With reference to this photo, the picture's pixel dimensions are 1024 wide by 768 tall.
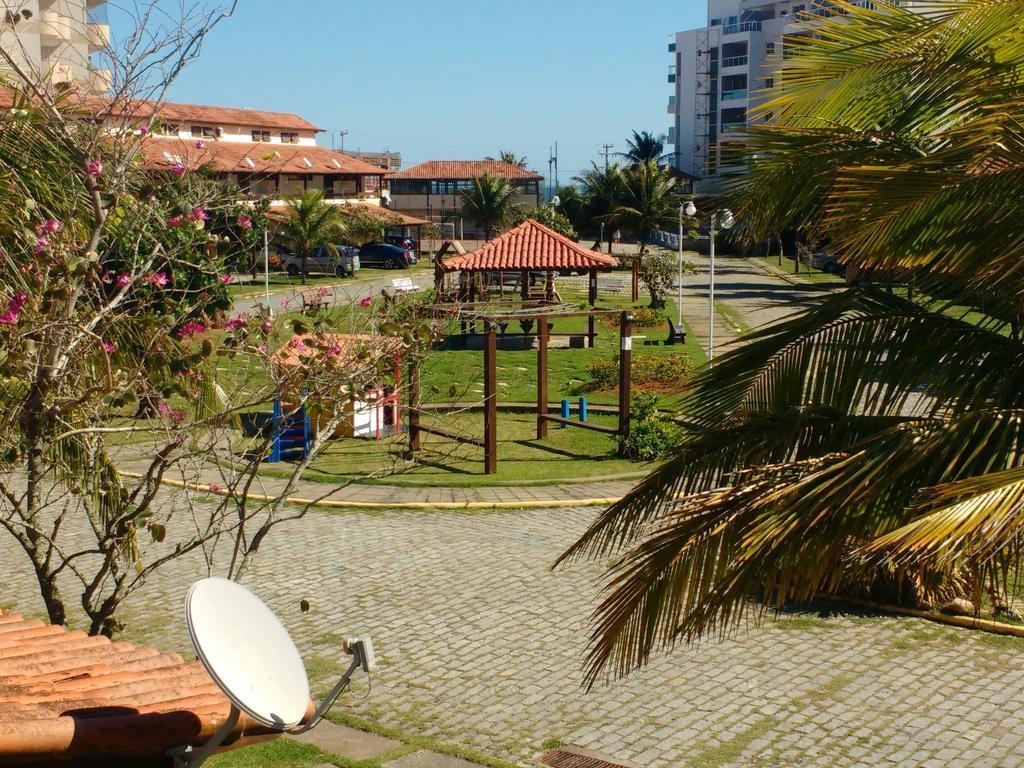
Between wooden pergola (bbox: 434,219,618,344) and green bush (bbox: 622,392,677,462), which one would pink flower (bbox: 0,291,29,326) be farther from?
wooden pergola (bbox: 434,219,618,344)

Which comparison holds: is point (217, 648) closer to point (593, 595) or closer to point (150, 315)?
point (150, 315)

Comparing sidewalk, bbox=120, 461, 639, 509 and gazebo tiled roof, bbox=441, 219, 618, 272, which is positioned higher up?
gazebo tiled roof, bbox=441, 219, 618, 272

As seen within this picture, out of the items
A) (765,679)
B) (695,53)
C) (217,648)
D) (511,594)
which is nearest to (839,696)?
(765,679)

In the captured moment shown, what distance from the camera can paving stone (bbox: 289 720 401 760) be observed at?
8.16 metres

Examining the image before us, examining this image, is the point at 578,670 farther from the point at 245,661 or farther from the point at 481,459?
the point at 481,459

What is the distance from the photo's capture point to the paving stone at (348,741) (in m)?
8.16

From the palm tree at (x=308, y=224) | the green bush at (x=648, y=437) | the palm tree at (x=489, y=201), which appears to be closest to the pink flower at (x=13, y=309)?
the green bush at (x=648, y=437)

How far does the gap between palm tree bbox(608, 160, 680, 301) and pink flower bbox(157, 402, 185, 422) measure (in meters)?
47.9

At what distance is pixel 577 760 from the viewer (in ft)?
→ 26.2

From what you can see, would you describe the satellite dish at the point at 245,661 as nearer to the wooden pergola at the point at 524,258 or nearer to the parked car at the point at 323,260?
the wooden pergola at the point at 524,258

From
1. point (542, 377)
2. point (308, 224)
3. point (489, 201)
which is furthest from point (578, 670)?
point (489, 201)

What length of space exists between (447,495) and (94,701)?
11008 mm

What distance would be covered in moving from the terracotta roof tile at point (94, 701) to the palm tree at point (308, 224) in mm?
42616

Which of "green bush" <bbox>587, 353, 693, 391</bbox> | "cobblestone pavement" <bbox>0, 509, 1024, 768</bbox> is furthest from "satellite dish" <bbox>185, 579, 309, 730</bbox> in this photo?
"green bush" <bbox>587, 353, 693, 391</bbox>
